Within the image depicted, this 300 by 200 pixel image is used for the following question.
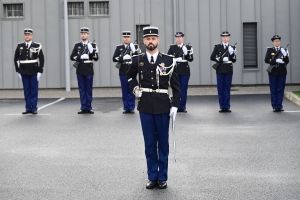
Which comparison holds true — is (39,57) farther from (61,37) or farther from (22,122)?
(61,37)

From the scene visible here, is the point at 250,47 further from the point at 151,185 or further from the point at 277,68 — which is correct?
the point at 151,185

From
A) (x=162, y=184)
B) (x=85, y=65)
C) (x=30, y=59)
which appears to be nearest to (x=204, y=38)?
(x=85, y=65)

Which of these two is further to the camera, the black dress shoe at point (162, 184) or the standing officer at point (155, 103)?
the standing officer at point (155, 103)

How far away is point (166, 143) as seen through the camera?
8.70 meters

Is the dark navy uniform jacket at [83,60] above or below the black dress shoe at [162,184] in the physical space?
above

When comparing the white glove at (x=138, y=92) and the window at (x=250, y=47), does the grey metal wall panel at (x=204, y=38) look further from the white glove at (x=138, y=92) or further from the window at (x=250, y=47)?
the white glove at (x=138, y=92)

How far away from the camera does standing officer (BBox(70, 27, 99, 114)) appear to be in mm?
17797

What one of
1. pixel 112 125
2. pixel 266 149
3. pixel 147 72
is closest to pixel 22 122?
pixel 112 125

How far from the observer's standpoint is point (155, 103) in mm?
8672

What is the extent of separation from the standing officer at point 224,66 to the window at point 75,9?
28.1 ft

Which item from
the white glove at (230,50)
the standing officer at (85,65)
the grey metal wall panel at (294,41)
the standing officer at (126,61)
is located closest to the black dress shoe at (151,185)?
the standing officer at (126,61)

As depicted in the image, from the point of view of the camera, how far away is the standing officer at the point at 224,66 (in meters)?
17.8

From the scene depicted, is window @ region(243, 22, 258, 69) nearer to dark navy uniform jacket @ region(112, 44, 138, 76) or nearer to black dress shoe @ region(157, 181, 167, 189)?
dark navy uniform jacket @ region(112, 44, 138, 76)

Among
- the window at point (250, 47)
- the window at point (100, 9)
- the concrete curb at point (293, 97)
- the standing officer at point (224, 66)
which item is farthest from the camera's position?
the window at point (100, 9)
